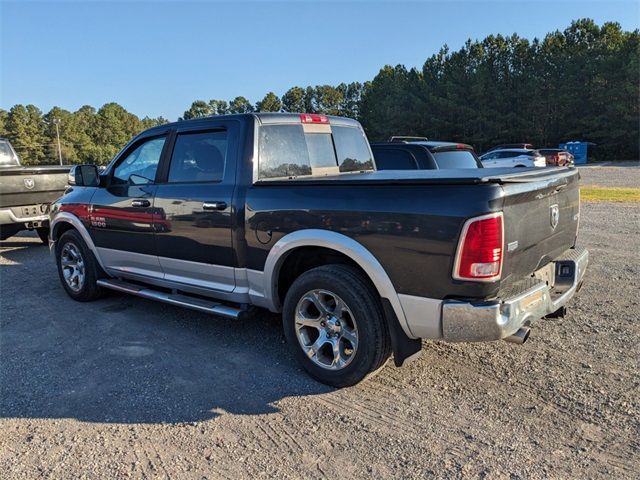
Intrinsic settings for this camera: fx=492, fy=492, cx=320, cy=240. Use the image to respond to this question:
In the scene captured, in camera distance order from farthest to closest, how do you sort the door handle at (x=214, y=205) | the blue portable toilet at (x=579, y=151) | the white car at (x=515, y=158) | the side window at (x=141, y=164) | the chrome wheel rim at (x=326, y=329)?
the blue portable toilet at (x=579, y=151) → the white car at (x=515, y=158) → the side window at (x=141, y=164) → the door handle at (x=214, y=205) → the chrome wheel rim at (x=326, y=329)

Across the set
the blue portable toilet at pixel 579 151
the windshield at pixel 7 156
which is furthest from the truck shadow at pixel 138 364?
the blue portable toilet at pixel 579 151

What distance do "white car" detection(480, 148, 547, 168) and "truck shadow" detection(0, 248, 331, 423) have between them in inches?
876

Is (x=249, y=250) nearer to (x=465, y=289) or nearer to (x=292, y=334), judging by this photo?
(x=292, y=334)

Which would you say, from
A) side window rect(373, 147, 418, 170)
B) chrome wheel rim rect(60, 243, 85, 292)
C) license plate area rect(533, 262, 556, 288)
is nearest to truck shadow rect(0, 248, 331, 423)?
chrome wheel rim rect(60, 243, 85, 292)

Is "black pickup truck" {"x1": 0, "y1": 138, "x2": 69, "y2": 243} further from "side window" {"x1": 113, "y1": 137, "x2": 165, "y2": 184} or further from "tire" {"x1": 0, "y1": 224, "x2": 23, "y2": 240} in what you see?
"side window" {"x1": 113, "y1": 137, "x2": 165, "y2": 184}

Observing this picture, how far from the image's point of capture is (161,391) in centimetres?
354

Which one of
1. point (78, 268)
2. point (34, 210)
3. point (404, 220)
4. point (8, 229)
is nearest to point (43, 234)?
point (8, 229)

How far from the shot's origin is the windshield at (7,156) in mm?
10601

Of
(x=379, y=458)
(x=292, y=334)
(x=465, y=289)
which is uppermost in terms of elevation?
(x=465, y=289)

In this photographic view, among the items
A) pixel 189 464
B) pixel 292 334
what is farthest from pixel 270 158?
pixel 189 464

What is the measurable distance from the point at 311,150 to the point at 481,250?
2.23 metres

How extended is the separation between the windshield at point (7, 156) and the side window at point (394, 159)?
8.12 m

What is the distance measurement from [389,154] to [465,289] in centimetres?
469

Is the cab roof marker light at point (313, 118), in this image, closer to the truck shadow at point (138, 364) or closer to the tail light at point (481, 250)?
the truck shadow at point (138, 364)
